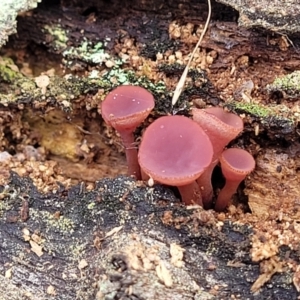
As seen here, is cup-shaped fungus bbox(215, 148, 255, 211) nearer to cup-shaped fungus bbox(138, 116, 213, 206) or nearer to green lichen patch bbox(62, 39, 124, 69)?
cup-shaped fungus bbox(138, 116, 213, 206)

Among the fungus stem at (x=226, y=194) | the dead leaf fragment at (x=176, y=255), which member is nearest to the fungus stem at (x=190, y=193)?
the fungus stem at (x=226, y=194)

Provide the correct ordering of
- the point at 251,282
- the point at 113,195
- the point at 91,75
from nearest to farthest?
the point at 251,282, the point at 113,195, the point at 91,75

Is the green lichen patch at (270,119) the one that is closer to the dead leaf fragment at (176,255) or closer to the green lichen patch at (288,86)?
the green lichen patch at (288,86)

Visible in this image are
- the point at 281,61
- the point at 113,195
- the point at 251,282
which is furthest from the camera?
the point at 281,61

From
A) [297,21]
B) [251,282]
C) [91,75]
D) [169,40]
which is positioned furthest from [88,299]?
[297,21]

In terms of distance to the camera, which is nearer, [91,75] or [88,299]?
[88,299]

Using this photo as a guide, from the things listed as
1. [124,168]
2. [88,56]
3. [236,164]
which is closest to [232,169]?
[236,164]

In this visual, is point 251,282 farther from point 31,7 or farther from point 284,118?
point 31,7

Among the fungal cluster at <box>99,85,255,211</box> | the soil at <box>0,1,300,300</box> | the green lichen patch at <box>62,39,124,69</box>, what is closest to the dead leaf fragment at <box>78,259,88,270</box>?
the soil at <box>0,1,300,300</box>
